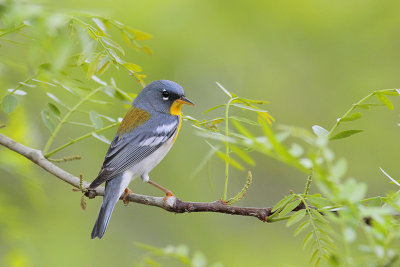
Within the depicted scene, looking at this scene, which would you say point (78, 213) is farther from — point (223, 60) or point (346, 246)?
point (346, 246)

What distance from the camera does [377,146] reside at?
20.6 ft

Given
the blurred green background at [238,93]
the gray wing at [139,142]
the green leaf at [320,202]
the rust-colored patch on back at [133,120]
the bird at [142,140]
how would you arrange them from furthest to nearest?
the blurred green background at [238,93]
the rust-colored patch on back at [133,120]
the gray wing at [139,142]
the bird at [142,140]
the green leaf at [320,202]

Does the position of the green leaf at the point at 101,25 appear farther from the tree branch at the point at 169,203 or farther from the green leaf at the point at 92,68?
the tree branch at the point at 169,203

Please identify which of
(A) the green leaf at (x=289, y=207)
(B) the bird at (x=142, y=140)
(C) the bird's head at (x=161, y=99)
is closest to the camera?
(A) the green leaf at (x=289, y=207)

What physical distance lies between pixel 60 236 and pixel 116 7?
245 centimetres

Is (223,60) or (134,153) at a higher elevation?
(223,60)

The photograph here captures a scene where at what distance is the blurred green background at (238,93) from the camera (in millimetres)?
5461

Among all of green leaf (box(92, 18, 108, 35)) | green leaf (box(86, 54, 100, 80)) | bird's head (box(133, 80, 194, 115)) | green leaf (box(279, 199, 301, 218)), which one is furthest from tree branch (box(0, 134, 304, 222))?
bird's head (box(133, 80, 194, 115))

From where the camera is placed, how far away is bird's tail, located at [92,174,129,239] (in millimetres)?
3076

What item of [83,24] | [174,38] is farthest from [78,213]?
[83,24]

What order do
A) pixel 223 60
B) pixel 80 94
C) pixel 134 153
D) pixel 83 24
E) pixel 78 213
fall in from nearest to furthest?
1. pixel 83 24
2. pixel 80 94
3. pixel 134 153
4. pixel 78 213
5. pixel 223 60

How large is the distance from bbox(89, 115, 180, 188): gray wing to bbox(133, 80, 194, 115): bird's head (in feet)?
0.31

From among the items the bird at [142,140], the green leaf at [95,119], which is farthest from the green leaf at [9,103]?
the bird at [142,140]

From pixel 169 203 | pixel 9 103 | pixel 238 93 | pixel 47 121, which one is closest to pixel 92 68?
pixel 9 103
